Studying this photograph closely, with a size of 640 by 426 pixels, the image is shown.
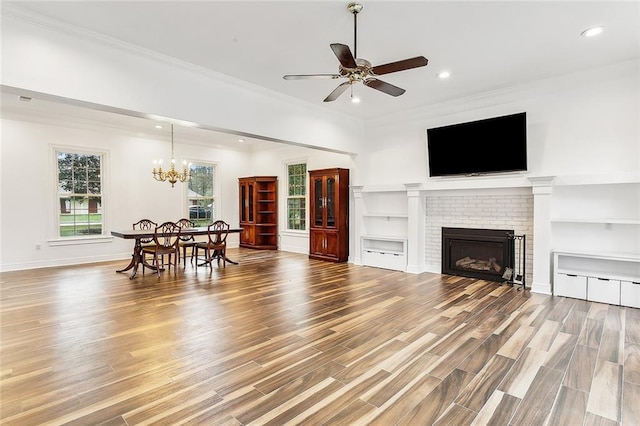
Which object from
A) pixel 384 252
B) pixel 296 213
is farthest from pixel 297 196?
pixel 384 252

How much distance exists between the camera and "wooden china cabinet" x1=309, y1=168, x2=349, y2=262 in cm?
732

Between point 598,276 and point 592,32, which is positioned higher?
point 592,32

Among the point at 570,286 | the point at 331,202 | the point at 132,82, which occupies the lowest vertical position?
the point at 570,286

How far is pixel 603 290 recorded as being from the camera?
4.26 metres

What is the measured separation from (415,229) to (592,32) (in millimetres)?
3630

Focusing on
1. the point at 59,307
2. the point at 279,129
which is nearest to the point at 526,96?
the point at 279,129

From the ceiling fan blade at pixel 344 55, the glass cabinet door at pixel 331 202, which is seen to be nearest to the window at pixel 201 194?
the glass cabinet door at pixel 331 202

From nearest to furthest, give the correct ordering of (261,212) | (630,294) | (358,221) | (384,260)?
(630,294), (384,260), (358,221), (261,212)

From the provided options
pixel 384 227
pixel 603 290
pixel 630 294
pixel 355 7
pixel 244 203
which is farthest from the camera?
pixel 244 203

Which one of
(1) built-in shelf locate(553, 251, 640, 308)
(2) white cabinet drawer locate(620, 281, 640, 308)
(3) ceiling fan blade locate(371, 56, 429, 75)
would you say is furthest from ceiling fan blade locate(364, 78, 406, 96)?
(2) white cabinet drawer locate(620, 281, 640, 308)

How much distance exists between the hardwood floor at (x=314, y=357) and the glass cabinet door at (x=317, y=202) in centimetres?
300

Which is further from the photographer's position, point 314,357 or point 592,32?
point 592,32

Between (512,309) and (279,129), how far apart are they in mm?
4125

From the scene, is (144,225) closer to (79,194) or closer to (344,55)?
(79,194)
